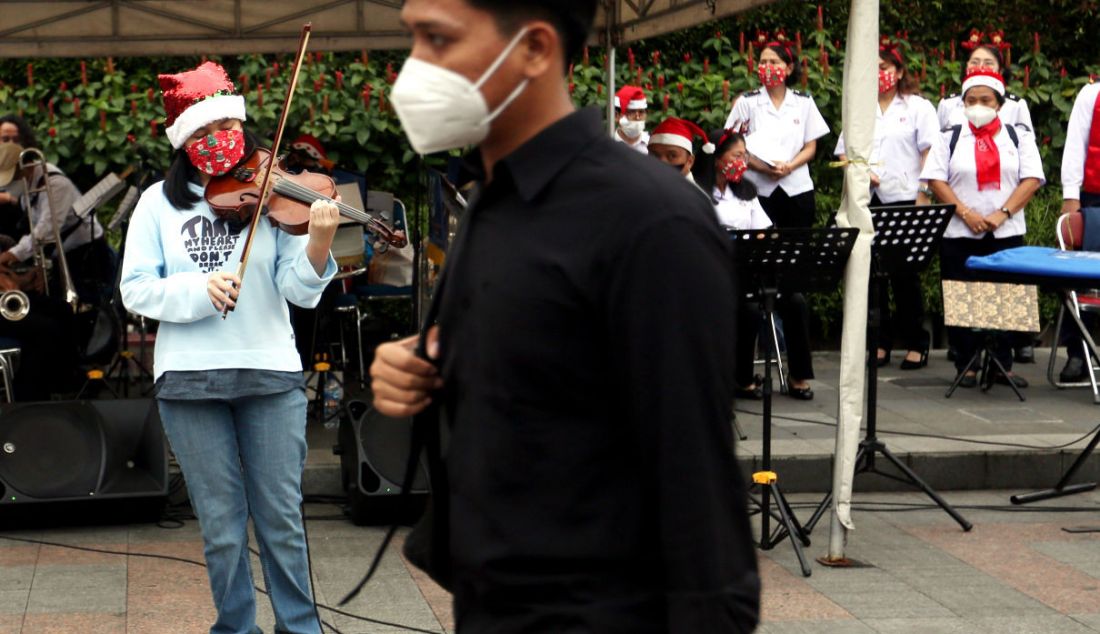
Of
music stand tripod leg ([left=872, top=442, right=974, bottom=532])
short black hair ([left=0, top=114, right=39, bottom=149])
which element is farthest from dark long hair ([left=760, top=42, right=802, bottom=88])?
short black hair ([left=0, top=114, right=39, bottom=149])

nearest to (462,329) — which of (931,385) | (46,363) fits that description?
(46,363)

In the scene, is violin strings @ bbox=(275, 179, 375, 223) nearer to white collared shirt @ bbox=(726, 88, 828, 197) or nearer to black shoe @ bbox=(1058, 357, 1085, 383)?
white collared shirt @ bbox=(726, 88, 828, 197)

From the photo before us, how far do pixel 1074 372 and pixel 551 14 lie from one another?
Answer: 9053 mm

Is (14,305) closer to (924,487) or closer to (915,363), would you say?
(924,487)

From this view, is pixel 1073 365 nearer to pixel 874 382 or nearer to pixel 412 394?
pixel 874 382

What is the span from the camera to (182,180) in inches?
185

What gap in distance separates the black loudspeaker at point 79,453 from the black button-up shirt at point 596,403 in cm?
520

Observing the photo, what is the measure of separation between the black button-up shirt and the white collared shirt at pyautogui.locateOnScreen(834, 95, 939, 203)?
876cm

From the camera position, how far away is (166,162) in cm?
1077

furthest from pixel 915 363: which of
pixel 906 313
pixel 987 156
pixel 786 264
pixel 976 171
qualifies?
pixel 786 264

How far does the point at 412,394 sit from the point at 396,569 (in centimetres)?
431

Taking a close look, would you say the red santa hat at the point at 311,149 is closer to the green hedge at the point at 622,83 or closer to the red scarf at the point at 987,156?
the green hedge at the point at 622,83

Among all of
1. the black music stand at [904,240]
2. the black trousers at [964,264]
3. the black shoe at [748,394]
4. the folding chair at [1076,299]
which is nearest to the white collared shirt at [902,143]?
the black trousers at [964,264]

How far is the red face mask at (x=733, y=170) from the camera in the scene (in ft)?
31.0
